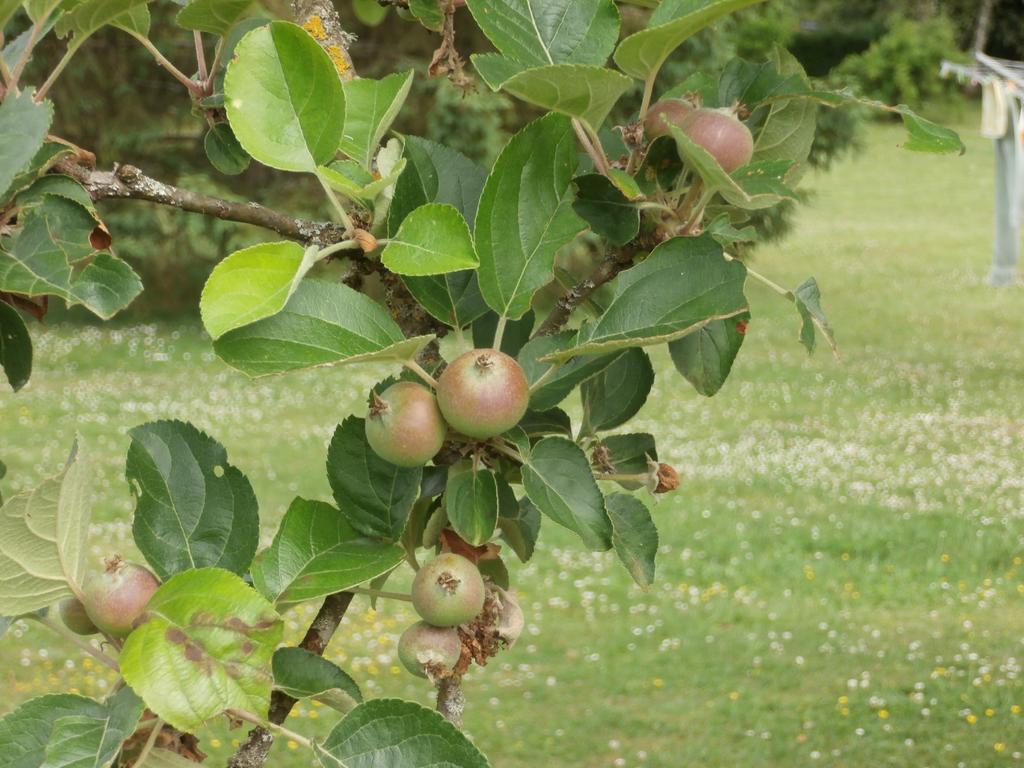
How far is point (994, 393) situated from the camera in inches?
305

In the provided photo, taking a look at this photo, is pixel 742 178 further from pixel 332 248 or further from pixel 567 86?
pixel 332 248

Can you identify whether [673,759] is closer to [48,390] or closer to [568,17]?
[568,17]

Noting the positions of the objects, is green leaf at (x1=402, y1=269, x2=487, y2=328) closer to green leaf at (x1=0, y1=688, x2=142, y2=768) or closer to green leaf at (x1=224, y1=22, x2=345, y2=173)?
green leaf at (x1=224, y1=22, x2=345, y2=173)

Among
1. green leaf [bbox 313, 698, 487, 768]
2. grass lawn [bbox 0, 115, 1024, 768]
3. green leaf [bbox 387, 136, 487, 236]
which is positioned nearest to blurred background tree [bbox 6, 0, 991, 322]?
grass lawn [bbox 0, 115, 1024, 768]

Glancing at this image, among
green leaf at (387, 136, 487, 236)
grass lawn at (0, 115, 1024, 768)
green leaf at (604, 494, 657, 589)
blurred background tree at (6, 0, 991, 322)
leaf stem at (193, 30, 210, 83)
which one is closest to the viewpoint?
green leaf at (387, 136, 487, 236)

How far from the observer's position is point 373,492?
0.80 m

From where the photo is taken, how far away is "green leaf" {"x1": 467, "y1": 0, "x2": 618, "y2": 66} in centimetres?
74

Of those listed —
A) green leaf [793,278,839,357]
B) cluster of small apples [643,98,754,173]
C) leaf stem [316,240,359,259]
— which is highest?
cluster of small apples [643,98,754,173]

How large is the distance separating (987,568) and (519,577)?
186 cm

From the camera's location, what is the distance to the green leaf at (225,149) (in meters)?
1.01

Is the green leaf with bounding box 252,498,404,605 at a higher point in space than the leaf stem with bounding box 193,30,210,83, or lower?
lower

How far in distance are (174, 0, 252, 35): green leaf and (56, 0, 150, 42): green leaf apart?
59 mm

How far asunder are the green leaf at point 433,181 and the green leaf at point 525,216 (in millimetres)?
43

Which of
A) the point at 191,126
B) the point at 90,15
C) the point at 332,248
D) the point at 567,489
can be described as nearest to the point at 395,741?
the point at 567,489
